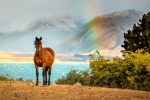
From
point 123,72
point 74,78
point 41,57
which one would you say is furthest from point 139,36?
point 41,57

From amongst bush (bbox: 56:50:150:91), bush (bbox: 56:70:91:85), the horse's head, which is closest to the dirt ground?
the horse's head

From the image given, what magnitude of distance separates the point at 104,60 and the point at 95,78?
95.1 inches

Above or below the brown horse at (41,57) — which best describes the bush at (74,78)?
below

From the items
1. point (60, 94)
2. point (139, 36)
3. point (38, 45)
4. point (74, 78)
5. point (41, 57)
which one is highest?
point (139, 36)

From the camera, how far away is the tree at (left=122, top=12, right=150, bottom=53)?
147 feet

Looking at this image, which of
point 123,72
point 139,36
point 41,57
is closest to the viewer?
point 41,57

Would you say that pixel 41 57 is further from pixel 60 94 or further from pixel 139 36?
pixel 139 36

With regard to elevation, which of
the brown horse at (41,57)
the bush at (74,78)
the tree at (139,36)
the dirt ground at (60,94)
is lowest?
the dirt ground at (60,94)

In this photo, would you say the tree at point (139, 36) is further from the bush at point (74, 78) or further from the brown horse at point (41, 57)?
the brown horse at point (41, 57)

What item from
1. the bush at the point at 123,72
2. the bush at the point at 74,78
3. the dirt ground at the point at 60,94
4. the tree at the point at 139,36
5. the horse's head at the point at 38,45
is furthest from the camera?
the bush at the point at 74,78

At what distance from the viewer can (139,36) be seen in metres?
45.3

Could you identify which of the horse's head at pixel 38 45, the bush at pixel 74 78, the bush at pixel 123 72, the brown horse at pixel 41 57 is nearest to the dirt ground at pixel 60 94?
the brown horse at pixel 41 57

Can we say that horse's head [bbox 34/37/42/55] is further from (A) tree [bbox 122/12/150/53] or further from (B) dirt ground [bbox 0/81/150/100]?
(A) tree [bbox 122/12/150/53]

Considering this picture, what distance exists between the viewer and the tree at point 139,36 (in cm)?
4473
